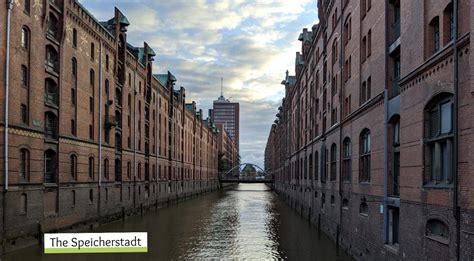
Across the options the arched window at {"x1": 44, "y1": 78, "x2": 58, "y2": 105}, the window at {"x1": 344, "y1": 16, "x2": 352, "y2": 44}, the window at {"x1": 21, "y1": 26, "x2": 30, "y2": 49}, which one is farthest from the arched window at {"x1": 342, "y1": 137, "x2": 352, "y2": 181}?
the window at {"x1": 21, "y1": 26, "x2": 30, "y2": 49}

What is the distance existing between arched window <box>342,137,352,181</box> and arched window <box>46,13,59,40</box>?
1921 cm

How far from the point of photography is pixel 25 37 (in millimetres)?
25047

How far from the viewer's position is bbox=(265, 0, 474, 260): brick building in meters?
11.2

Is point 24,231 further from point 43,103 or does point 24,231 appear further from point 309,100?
point 309,100

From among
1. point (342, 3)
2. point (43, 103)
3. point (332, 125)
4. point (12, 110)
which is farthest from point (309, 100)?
point (12, 110)

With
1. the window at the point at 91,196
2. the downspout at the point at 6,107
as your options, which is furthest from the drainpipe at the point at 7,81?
the window at the point at 91,196

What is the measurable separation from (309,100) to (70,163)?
24.1 metres

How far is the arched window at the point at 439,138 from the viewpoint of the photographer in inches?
478

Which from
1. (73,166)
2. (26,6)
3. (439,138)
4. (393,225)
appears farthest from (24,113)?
(439,138)

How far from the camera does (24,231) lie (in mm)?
23938

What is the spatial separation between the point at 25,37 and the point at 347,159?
1906cm

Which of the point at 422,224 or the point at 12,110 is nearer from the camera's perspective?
the point at 422,224

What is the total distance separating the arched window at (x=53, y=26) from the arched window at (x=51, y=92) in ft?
9.63

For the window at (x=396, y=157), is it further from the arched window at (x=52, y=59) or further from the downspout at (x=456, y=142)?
the arched window at (x=52, y=59)
